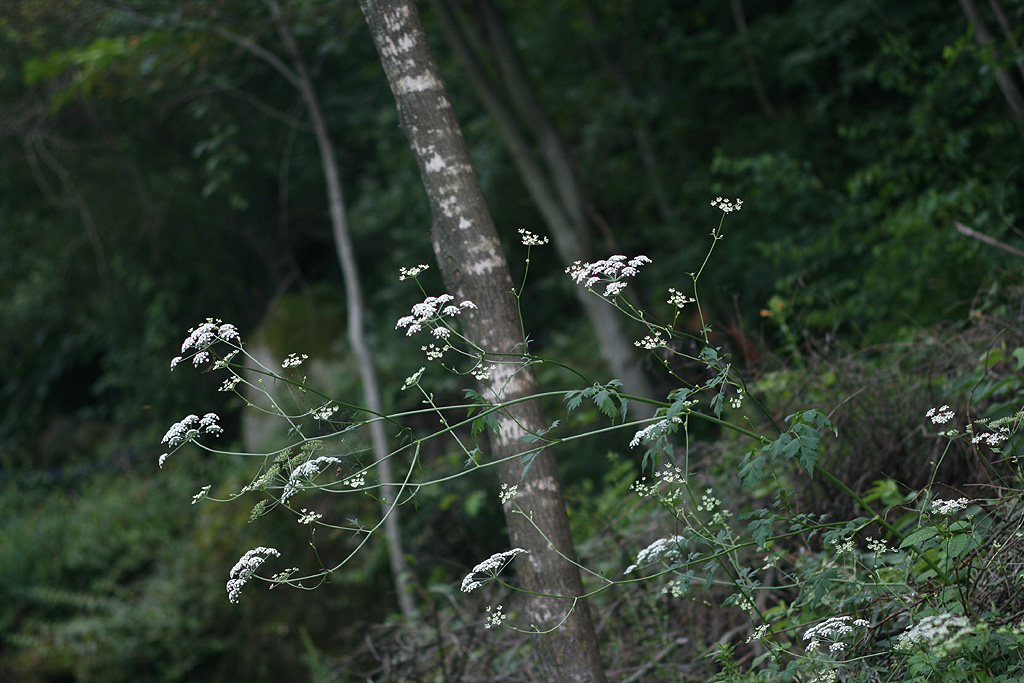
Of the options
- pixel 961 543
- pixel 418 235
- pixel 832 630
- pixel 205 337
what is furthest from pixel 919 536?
pixel 418 235

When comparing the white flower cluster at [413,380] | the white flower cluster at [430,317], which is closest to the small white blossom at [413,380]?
the white flower cluster at [413,380]

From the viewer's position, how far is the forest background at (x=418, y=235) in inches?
168

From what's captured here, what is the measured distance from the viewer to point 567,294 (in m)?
7.85

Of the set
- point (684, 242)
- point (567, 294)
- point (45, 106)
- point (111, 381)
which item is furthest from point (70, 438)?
point (684, 242)

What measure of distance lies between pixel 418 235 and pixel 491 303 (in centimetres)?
536

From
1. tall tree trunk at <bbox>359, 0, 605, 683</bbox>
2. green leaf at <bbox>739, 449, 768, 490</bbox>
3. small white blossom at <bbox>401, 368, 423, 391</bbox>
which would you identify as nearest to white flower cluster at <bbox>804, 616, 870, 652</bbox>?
green leaf at <bbox>739, 449, 768, 490</bbox>

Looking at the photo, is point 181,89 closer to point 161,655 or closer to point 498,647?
point 161,655

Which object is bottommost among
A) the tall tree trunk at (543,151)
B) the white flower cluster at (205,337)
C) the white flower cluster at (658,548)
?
the white flower cluster at (658,548)

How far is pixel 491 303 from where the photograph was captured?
242 cm

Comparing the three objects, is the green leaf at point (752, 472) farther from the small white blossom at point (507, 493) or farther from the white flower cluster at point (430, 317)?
the white flower cluster at point (430, 317)

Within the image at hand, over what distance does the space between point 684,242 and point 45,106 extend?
570 centimetres

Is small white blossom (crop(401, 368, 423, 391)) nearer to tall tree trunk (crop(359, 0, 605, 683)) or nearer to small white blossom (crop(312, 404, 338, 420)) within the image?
small white blossom (crop(312, 404, 338, 420))

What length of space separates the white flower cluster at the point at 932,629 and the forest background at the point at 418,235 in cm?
131

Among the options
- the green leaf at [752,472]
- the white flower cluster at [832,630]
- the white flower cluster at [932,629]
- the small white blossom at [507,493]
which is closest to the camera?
the white flower cluster at [932,629]
